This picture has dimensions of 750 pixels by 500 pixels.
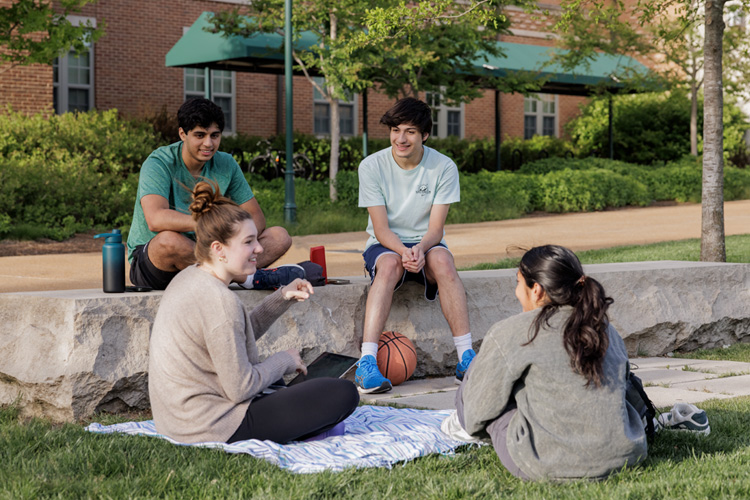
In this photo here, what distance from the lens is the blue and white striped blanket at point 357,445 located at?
12.2 ft

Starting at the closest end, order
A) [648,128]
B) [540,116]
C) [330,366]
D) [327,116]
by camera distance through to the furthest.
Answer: [330,366], [327,116], [648,128], [540,116]

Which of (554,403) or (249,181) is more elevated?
(249,181)

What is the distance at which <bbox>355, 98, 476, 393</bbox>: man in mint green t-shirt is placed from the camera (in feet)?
18.0

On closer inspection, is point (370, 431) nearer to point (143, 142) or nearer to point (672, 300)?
point (672, 300)

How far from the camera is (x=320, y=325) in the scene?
5617 mm

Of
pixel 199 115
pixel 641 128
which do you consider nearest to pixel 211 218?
pixel 199 115

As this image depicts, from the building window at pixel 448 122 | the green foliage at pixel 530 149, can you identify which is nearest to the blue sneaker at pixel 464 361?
the green foliage at pixel 530 149

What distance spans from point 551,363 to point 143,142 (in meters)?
15.0

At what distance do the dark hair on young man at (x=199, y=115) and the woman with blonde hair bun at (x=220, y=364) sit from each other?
1.49 metres

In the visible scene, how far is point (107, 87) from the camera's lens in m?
20.8

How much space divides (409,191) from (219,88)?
1766cm

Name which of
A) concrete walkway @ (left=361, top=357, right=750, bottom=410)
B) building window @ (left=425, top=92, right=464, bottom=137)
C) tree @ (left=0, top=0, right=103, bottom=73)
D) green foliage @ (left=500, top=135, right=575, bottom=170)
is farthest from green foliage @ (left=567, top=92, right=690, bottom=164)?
concrete walkway @ (left=361, top=357, right=750, bottom=410)

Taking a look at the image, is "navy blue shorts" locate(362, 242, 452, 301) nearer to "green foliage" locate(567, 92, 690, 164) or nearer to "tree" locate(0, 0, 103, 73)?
"tree" locate(0, 0, 103, 73)

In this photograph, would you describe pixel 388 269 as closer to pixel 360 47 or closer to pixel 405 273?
pixel 405 273
